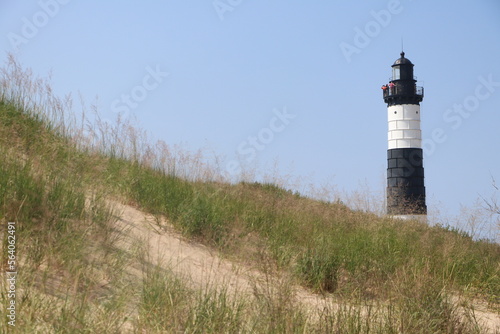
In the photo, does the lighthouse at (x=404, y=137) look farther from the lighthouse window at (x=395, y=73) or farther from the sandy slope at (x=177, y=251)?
the sandy slope at (x=177, y=251)

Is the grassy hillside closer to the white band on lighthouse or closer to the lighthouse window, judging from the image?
the white band on lighthouse

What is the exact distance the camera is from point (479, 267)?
273 inches

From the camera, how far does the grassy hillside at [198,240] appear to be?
136 inches

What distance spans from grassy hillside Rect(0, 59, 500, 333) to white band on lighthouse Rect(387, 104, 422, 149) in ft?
50.3

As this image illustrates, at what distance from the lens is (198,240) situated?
656 cm

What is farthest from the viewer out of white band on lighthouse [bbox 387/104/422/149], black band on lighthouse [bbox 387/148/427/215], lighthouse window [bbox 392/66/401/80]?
lighthouse window [bbox 392/66/401/80]

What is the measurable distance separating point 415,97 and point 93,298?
23698 millimetres

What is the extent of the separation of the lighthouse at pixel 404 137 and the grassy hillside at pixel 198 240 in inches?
581

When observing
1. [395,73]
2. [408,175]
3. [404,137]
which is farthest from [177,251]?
[395,73]

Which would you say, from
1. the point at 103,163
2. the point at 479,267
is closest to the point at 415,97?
the point at 479,267

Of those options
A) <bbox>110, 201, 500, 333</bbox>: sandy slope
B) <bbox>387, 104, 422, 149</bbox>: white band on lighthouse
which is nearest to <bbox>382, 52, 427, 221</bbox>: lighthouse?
<bbox>387, 104, 422, 149</bbox>: white band on lighthouse

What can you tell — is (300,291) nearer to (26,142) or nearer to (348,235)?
(348,235)

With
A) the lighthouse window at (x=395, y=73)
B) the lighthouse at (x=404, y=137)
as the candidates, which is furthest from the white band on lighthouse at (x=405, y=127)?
the lighthouse window at (x=395, y=73)

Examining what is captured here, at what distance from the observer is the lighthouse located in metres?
24.2
